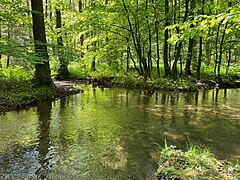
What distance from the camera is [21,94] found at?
8.72 m

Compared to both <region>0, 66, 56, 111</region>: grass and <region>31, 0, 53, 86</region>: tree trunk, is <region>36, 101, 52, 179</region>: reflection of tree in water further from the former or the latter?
<region>31, 0, 53, 86</region>: tree trunk

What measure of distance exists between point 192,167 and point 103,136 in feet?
8.57

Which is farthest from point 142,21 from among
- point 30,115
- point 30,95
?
point 30,115

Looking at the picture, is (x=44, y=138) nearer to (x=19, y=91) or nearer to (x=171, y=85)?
(x=19, y=91)

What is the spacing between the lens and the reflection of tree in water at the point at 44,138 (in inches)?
150

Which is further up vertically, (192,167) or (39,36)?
(39,36)

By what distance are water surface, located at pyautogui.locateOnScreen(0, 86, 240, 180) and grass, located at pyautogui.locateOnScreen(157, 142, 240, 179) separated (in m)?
0.36

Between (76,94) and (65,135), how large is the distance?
6193mm

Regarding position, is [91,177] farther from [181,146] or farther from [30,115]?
[30,115]

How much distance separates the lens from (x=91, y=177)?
11.9 ft


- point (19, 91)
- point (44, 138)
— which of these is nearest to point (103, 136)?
point (44, 138)

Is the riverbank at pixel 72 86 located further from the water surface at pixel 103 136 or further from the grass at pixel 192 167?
the grass at pixel 192 167

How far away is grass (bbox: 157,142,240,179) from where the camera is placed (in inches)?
123

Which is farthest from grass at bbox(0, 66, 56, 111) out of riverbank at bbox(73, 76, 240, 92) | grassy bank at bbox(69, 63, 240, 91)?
grassy bank at bbox(69, 63, 240, 91)
